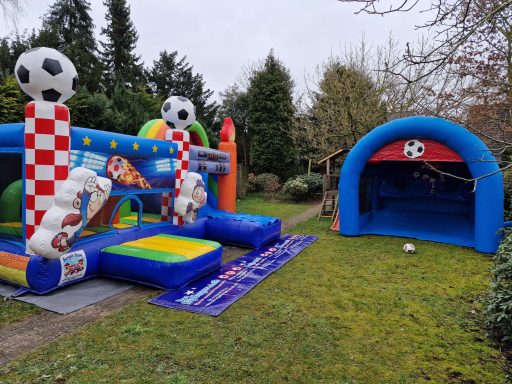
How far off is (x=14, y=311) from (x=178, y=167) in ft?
10.3

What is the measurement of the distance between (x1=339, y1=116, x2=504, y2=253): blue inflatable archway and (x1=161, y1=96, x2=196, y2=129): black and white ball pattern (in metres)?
3.34

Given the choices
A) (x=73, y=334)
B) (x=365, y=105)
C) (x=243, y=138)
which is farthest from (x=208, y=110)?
(x=73, y=334)

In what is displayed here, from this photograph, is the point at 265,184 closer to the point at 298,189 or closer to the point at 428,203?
the point at 298,189

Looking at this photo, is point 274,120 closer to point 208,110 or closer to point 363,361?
point 208,110

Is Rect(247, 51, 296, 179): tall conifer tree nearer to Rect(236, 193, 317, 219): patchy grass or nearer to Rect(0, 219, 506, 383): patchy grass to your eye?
Rect(236, 193, 317, 219): patchy grass

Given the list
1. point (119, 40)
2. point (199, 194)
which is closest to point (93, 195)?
point (199, 194)

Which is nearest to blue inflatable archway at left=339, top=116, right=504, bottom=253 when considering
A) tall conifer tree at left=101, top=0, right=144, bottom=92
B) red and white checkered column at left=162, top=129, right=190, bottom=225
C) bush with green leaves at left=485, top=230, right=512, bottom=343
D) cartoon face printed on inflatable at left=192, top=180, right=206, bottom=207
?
bush with green leaves at left=485, top=230, right=512, bottom=343

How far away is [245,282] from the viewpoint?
14.6ft

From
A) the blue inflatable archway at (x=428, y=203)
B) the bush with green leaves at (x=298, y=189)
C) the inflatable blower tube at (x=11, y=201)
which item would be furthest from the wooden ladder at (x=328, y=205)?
the inflatable blower tube at (x=11, y=201)

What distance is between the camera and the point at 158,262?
4.05 meters

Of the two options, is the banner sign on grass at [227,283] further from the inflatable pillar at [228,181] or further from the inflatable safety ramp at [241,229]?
the inflatable pillar at [228,181]

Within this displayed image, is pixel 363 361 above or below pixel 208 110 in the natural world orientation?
below

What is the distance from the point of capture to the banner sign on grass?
368cm

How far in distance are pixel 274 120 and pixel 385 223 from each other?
34.1 ft
